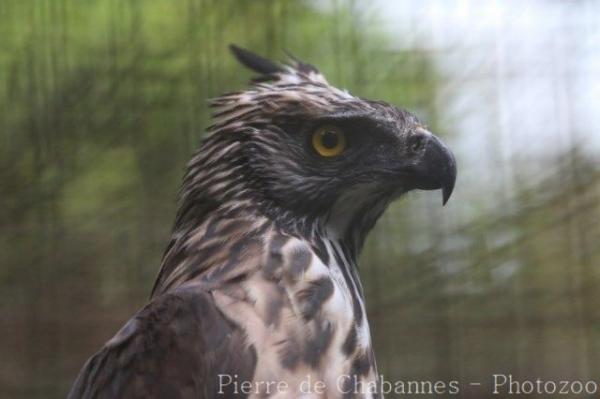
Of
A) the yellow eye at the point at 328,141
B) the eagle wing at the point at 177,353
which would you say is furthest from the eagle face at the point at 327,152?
the eagle wing at the point at 177,353

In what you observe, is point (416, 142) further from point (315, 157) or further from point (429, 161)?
point (315, 157)

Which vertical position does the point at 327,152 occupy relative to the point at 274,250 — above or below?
above

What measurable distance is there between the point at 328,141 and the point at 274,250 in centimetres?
19

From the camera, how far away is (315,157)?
146cm

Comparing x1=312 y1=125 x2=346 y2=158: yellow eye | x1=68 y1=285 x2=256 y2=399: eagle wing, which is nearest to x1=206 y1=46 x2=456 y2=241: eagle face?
x1=312 y1=125 x2=346 y2=158: yellow eye

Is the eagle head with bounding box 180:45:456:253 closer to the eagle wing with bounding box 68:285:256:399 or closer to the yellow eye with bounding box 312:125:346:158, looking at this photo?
the yellow eye with bounding box 312:125:346:158

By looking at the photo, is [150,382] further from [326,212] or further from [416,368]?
[416,368]

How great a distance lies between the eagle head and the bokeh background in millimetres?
497

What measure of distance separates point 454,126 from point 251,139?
2.13 ft

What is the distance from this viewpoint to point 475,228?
200cm

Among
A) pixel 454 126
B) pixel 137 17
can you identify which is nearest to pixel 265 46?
pixel 137 17

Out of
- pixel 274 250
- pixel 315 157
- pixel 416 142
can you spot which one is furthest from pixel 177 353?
pixel 416 142

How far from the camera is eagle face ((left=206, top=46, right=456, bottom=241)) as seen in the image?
4.74 ft

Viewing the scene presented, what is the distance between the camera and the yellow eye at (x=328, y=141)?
1.45 metres
